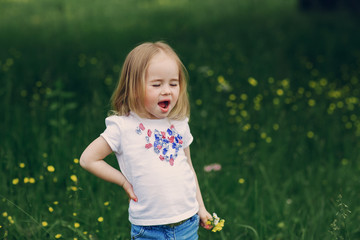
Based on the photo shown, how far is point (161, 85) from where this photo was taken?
1.79 metres

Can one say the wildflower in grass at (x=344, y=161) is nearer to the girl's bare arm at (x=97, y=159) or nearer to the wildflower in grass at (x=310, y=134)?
the wildflower in grass at (x=310, y=134)

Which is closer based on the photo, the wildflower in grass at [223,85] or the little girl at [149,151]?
the little girl at [149,151]

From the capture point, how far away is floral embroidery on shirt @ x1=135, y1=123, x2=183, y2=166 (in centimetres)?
179

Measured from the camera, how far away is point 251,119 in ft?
12.4

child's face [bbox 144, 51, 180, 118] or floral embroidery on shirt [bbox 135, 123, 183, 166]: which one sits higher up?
child's face [bbox 144, 51, 180, 118]

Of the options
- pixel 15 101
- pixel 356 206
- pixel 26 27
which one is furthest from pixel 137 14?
pixel 356 206

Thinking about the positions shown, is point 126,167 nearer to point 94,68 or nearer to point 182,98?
point 182,98

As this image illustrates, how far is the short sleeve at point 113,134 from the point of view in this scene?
175 centimetres

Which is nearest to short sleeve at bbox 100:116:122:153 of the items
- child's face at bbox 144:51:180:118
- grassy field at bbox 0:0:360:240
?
child's face at bbox 144:51:180:118

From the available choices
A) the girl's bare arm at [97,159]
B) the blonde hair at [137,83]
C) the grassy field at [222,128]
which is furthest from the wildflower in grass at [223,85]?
the girl's bare arm at [97,159]

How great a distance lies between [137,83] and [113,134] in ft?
0.71

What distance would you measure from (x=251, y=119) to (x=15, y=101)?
206cm

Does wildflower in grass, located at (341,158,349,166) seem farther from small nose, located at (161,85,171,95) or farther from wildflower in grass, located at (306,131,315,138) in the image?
small nose, located at (161,85,171,95)

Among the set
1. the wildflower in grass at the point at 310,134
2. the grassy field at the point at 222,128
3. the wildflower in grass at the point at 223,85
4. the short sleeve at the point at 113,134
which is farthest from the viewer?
the wildflower in grass at the point at 310,134
